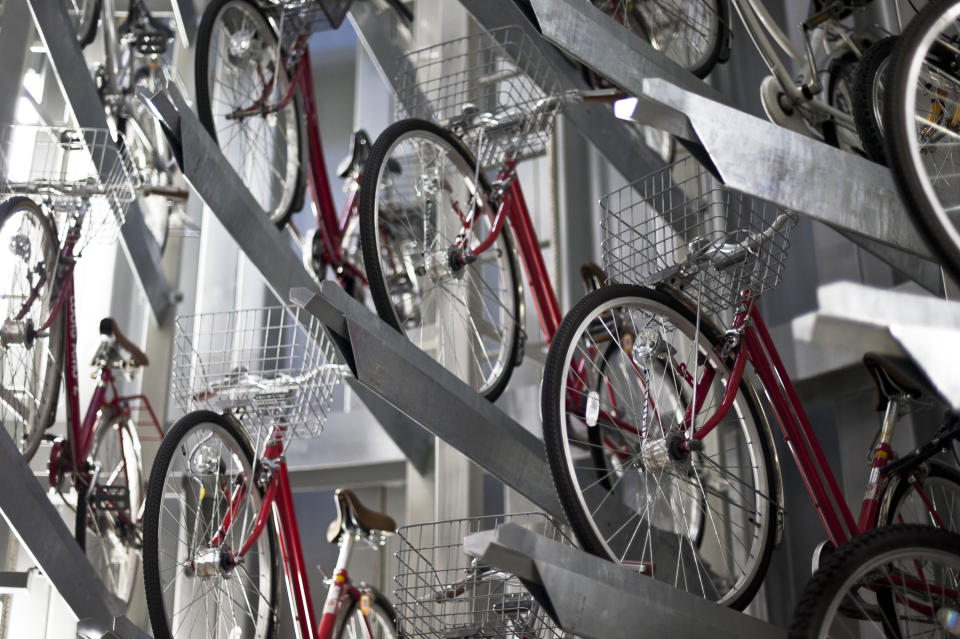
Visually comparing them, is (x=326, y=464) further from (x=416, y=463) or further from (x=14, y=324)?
(x=14, y=324)

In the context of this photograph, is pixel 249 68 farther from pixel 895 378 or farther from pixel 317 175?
pixel 895 378

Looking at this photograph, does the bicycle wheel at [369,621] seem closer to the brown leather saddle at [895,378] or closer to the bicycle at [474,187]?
the bicycle at [474,187]

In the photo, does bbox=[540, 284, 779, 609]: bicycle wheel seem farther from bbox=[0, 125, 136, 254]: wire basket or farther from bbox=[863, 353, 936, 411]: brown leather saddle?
bbox=[0, 125, 136, 254]: wire basket

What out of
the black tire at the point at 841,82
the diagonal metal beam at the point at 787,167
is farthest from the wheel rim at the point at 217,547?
the black tire at the point at 841,82

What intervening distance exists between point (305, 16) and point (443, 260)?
53.7 inches

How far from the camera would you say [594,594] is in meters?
2.03

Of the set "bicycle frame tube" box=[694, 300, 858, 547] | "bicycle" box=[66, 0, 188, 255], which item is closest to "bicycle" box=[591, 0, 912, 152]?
"bicycle frame tube" box=[694, 300, 858, 547]

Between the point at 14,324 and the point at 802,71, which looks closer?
the point at 802,71

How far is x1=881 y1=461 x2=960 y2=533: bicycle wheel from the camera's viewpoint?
2.64 meters

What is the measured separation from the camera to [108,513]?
13.8 feet

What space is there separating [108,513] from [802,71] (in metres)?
3.01

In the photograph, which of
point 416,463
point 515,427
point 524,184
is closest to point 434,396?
point 515,427

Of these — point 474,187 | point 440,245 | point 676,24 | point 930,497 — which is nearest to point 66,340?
point 440,245

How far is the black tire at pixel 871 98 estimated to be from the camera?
243 cm
